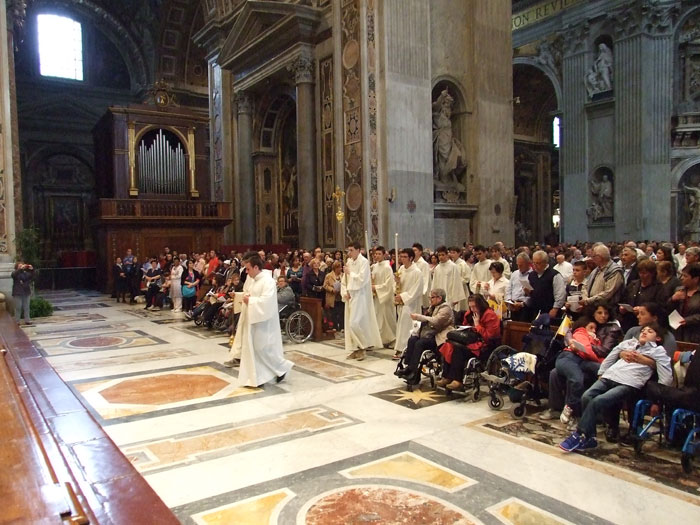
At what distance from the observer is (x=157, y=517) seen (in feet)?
6.24

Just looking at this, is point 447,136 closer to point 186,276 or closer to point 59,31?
point 186,276

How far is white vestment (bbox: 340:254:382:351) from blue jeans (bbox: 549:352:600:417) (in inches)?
154

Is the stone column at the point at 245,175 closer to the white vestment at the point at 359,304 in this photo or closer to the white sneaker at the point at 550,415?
the white vestment at the point at 359,304

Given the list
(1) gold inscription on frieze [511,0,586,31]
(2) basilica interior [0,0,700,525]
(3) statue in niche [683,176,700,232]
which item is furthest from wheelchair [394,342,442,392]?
(1) gold inscription on frieze [511,0,586,31]

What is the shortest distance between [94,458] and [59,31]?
33556mm

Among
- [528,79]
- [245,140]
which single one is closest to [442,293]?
[245,140]

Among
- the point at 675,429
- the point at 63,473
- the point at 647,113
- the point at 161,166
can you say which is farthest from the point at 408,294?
the point at 647,113

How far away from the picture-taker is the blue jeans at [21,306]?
1355 cm

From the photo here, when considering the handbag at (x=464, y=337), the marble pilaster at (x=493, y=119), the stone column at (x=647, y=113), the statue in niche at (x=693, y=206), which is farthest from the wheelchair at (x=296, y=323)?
the statue in niche at (x=693, y=206)

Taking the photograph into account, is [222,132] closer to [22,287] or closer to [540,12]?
[22,287]

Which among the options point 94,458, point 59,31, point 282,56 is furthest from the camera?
point 59,31

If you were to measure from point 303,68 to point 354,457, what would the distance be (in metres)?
15.4

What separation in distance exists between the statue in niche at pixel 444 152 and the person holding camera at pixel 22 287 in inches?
434

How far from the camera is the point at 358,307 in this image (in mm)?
9648
